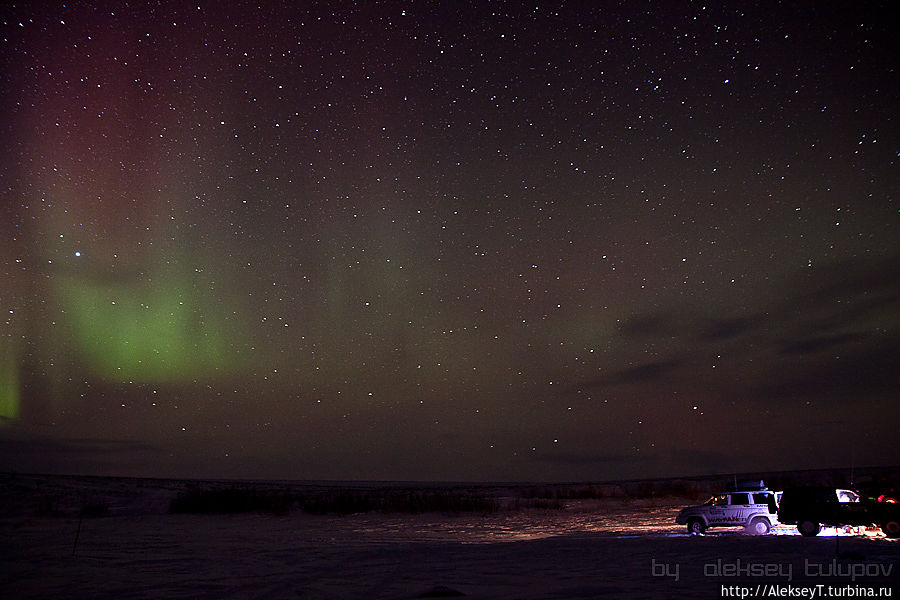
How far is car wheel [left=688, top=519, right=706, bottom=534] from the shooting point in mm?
22172

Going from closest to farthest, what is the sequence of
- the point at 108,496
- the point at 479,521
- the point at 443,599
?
1. the point at 443,599
2. the point at 479,521
3. the point at 108,496

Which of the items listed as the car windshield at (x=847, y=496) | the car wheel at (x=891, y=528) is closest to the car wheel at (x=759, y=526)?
the car windshield at (x=847, y=496)

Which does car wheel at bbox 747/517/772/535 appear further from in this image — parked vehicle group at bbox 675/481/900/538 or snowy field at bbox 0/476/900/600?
snowy field at bbox 0/476/900/600

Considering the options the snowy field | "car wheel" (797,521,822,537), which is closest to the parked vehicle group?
"car wheel" (797,521,822,537)

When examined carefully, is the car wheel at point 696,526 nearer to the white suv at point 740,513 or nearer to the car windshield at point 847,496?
the white suv at point 740,513

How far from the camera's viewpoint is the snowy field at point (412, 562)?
36.9 feet

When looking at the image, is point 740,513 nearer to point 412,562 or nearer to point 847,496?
point 847,496

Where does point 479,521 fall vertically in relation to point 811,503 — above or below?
below

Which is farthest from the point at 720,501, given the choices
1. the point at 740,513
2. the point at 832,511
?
the point at 832,511

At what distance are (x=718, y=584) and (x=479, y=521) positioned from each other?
18.2 metres

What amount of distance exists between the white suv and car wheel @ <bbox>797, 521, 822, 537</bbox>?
1.51 m

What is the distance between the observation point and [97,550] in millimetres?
16625

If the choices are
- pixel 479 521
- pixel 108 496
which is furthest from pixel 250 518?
pixel 108 496

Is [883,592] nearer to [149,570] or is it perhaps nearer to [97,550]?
[149,570]
